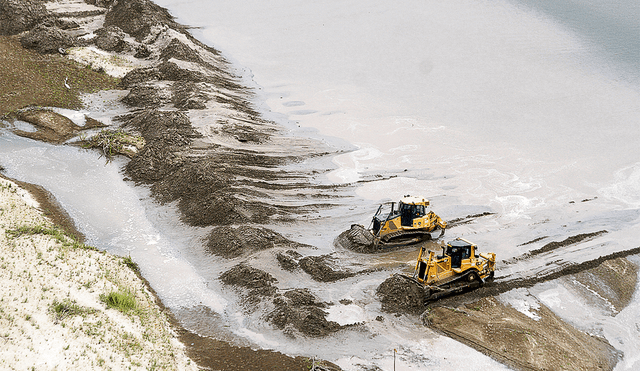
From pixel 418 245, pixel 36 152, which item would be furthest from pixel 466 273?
pixel 36 152

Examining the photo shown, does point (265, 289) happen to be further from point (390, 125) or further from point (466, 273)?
point (390, 125)

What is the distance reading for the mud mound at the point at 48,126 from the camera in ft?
103

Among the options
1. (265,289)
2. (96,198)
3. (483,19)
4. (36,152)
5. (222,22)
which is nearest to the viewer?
(265,289)

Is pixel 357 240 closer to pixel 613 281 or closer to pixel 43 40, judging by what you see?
pixel 613 281

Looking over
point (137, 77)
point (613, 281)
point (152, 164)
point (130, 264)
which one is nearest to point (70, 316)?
point (130, 264)

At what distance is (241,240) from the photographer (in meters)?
22.1

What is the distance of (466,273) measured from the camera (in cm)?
2027

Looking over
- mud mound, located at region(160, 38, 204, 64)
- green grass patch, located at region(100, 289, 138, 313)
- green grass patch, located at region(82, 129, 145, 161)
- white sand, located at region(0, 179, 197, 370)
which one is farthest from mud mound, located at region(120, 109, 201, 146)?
green grass patch, located at region(100, 289, 138, 313)

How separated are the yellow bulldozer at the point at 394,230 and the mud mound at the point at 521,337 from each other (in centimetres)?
469

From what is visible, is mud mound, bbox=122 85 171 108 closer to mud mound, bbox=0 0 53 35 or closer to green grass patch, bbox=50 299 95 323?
mud mound, bbox=0 0 53 35

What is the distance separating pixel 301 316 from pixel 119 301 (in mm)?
6134

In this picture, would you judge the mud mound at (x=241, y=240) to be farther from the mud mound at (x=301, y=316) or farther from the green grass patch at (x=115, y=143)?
the green grass patch at (x=115, y=143)

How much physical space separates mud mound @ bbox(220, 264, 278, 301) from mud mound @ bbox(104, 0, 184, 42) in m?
33.8

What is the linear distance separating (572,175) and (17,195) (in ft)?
100
